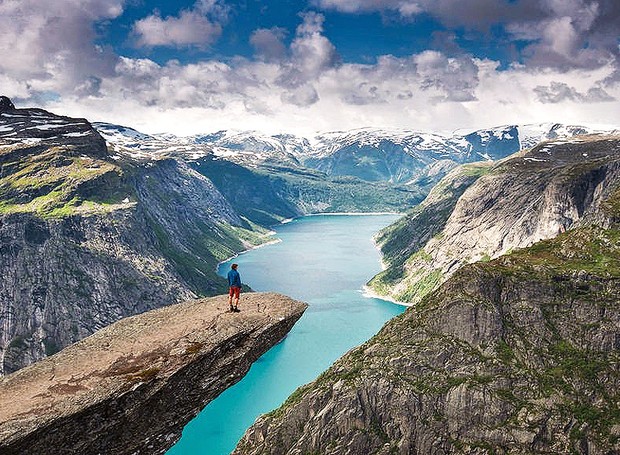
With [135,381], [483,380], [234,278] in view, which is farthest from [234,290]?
[483,380]

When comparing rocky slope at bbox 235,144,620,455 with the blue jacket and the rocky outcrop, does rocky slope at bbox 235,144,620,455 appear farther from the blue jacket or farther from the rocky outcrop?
the rocky outcrop

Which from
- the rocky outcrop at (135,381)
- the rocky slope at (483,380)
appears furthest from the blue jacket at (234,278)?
the rocky slope at (483,380)

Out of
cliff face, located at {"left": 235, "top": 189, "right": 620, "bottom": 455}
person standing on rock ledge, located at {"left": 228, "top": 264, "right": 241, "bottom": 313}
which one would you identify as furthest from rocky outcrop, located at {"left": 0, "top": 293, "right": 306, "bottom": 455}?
cliff face, located at {"left": 235, "top": 189, "right": 620, "bottom": 455}

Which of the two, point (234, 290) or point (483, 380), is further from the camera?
point (483, 380)

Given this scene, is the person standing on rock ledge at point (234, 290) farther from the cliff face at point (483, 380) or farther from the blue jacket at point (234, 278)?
the cliff face at point (483, 380)

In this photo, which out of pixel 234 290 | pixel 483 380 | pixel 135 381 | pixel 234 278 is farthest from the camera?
pixel 483 380

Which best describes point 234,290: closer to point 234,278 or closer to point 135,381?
point 234,278
